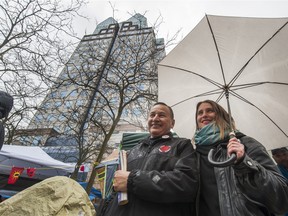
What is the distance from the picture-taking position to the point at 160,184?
5.17ft

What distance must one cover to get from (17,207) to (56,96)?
787 centimetres

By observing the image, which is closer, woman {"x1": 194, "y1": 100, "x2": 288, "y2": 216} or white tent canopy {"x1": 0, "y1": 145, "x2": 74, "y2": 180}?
woman {"x1": 194, "y1": 100, "x2": 288, "y2": 216}

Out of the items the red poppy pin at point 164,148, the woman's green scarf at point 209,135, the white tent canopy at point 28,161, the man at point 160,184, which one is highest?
the white tent canopy at point 28,161

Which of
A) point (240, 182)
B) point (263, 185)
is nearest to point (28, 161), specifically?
point (240, 182)

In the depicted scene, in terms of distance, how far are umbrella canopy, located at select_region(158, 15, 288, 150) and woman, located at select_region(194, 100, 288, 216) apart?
3.31 feet

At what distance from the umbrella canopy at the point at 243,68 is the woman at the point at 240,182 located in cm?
101

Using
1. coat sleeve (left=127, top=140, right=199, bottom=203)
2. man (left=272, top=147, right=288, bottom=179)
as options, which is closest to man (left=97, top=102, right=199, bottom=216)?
coat sleeve (left=127, top=140, right=199, bottom=203)

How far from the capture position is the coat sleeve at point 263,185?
1269mm

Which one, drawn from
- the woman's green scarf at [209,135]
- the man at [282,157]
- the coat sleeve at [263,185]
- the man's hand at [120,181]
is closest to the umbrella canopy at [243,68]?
the man at [282,157]

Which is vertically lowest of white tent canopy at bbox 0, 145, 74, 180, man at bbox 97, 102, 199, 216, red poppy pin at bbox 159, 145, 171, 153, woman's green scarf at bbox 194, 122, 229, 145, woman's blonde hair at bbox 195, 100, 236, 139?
man at bbox 97, 102, 199, 216

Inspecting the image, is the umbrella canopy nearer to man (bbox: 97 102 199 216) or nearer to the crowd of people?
the crowd of people

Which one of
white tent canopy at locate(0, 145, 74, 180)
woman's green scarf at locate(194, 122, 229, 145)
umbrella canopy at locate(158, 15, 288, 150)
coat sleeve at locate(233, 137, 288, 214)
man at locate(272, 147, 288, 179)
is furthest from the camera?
white tent canopy at locate(0, 145, 74, 180)

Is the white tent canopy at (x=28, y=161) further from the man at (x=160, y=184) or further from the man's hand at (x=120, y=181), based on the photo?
the man's hand at (x=120, y=181)

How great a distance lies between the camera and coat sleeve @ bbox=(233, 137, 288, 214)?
4.16ft
